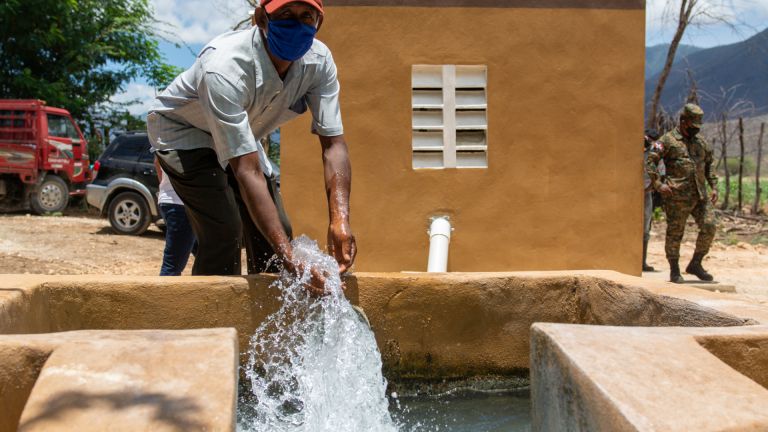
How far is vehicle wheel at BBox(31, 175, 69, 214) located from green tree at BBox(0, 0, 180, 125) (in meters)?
2.33

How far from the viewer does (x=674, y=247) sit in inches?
308

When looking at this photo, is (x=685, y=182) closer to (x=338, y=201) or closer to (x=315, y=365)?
(x=338, y=201)

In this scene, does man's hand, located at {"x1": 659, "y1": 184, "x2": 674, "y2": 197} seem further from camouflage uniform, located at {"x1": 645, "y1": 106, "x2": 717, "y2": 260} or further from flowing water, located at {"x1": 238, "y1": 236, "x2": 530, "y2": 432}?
flowing water, located at {"x1": 238, "y1": 236, "x2": 530, "y2": 432}

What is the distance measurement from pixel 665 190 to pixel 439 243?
11.9 ft

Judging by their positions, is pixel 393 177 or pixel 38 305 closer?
pixel 38 305

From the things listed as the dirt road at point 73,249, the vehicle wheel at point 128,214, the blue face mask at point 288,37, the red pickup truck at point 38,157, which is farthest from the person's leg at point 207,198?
the red pickup truck at point 38,157

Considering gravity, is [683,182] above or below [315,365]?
above

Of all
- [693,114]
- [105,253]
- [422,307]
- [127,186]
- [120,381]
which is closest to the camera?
[120,381]

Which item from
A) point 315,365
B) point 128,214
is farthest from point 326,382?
point 128,214

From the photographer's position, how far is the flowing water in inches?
103

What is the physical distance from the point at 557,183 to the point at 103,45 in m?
13.6

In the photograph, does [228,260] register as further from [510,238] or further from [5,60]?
[5,60]

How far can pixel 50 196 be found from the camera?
45.5 feet

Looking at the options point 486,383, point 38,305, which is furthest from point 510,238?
point 38,305
